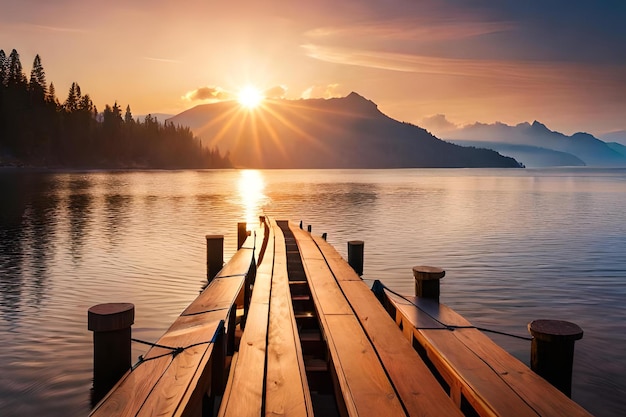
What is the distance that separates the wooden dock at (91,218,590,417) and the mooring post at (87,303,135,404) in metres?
0.25

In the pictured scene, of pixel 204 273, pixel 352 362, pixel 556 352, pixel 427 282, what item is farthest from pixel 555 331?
pixel 204 273

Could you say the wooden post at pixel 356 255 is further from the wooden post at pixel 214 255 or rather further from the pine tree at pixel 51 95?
the pine tree at pixel 51 95

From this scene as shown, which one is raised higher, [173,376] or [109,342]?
[109,342]

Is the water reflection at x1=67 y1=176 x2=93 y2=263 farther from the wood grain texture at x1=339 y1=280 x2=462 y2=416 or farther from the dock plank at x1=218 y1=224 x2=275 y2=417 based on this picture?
the wood grain texture at x1=339 y1=280 x2=462 y2=416

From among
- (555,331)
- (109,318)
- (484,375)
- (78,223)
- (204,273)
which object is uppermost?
(109,318)

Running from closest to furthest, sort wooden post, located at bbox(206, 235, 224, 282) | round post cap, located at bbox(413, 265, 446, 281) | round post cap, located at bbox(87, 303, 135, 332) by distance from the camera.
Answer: round post cap, located at bbox(87, 303, 135, 332)
round post cap, located at bbox(413, 265, 446, 281)
wooden post, located at bbox(206, 235, 224, 282)

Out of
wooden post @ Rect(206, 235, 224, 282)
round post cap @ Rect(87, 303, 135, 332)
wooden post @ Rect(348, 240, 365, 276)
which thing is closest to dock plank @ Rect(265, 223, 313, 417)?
round post cap @ Rect(87, 303, 135, 332)

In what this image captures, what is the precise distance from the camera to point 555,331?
231 inches

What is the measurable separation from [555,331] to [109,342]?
214 inches

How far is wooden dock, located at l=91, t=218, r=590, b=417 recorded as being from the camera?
4.61 m

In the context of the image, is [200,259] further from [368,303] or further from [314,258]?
[368,303]

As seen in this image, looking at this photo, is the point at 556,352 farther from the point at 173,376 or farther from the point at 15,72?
the point at 15,72

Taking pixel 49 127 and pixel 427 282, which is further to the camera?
pixel 49 127

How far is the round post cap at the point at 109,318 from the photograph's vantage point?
5.46 m
